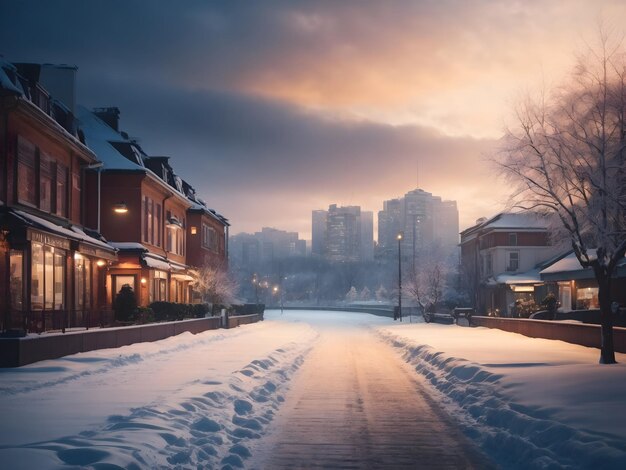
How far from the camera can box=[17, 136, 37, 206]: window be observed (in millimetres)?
22266

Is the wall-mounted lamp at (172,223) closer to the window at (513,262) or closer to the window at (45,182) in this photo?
the window at (45,182)

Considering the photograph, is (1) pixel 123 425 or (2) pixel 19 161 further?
(2) pixel 19 161

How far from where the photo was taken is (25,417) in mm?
9867

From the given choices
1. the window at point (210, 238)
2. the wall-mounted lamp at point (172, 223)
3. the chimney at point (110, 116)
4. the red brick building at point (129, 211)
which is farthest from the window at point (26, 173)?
the window at point (210, 238)

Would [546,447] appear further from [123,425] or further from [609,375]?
[609,375]

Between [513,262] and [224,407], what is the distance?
56589 millimetres

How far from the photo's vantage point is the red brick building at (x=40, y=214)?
67.5ft

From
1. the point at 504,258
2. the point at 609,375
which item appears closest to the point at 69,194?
the point at 609,375

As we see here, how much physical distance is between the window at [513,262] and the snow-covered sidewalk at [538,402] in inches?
1716

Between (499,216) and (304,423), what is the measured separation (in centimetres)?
5717

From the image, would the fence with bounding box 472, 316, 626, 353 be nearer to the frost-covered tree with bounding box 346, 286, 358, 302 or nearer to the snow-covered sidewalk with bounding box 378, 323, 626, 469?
the snow-covered sidewalk with bounding box 378, 323, 626, 469

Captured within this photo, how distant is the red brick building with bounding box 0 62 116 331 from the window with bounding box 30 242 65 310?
3 centimetres

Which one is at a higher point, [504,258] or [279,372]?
[504,258]

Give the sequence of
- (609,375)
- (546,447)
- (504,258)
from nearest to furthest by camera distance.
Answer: (546,447) → (609,375) → (504,258)
